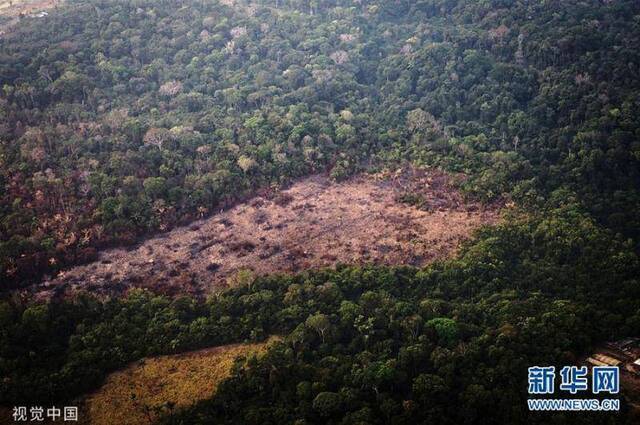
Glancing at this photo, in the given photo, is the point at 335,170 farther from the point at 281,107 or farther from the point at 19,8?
the point at 19,8

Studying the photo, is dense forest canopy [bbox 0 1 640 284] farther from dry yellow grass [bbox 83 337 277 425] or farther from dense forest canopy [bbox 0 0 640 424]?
dry yellow grass [bbox 83 337 277 425]

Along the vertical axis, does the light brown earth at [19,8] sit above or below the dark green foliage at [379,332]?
above

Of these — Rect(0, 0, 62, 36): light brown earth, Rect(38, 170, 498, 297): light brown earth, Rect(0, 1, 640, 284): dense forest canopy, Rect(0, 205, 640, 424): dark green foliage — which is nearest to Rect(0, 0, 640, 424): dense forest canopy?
Rect(0, 205, 640, 424): dark green foliage

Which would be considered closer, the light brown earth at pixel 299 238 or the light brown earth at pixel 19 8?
the light brown earth at pixel 299 238

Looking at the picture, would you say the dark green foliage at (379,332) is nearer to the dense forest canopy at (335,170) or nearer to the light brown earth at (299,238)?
the dense forest canopy at (335,170)

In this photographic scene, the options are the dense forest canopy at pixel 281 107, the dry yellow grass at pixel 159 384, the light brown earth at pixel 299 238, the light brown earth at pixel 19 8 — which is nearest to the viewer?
→ the dry yellow grass at pixel 159 384

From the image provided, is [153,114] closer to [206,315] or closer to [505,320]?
[206,315]

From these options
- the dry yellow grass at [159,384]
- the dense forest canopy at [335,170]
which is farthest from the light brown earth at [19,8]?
the dry yellow grass at [159,384]
